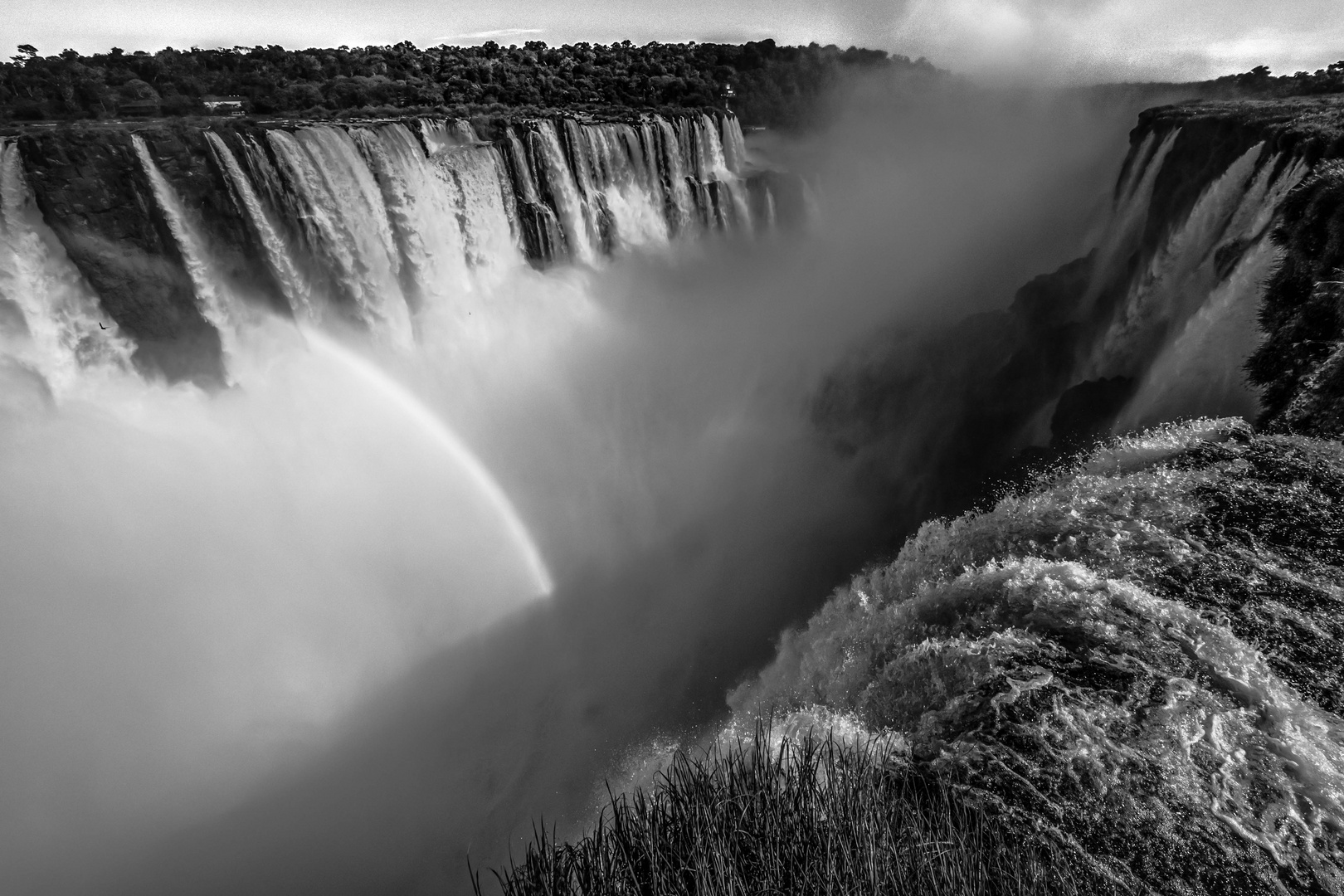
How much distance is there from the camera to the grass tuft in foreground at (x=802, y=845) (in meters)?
4.11

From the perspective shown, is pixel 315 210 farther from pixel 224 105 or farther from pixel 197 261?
pixel 224 105

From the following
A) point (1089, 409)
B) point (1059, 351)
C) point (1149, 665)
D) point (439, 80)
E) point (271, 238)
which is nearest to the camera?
point (1149, 665)

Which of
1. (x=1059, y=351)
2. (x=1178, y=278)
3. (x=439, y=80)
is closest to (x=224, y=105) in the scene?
(x=439, y=80)

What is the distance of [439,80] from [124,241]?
2884 cm

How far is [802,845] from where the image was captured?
4336mm

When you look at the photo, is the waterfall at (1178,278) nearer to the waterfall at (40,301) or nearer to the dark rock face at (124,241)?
the dark rock face at (124,241)

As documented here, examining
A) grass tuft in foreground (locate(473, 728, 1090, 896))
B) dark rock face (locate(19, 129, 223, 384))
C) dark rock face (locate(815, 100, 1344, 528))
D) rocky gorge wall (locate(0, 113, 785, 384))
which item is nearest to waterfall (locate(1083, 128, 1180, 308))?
dark rock face (locate(815, 100, 1344, 528))

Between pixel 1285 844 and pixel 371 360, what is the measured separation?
1531cm

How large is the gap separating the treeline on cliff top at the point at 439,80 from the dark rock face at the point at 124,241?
8.25 meters

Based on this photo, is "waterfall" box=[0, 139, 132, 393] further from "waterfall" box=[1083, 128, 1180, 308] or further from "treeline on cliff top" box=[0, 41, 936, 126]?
"waterfall" box=[1083, 128, 1180, 308]

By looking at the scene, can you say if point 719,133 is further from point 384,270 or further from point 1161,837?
point 1161,837

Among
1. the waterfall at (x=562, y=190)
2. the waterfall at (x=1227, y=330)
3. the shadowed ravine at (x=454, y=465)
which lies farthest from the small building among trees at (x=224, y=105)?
the waterfall at (x=1227, y=330)

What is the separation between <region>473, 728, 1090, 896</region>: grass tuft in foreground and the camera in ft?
13.5

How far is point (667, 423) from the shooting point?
1619 centimetres
